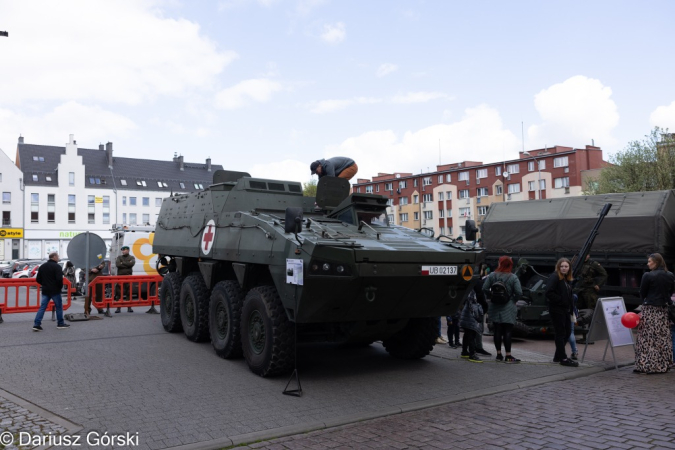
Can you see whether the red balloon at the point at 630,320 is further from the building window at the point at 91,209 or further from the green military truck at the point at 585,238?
the building window at the point at 91,209

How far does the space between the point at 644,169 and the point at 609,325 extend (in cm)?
2809

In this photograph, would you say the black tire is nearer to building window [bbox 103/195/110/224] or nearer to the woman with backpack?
the woman with backpack

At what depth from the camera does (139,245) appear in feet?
67.0

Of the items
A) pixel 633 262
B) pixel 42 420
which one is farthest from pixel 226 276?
pixel 633 262

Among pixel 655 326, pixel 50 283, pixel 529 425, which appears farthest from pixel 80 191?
pixel 529 425

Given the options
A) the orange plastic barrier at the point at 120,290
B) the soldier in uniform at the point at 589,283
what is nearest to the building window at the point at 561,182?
the soldier in uniform at the point at 589,283

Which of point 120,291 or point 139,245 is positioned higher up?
point 139,245

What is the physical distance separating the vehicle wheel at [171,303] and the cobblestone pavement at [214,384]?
0.56 meters

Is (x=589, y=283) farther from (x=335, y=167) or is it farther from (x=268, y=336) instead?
(x=268, y=336)

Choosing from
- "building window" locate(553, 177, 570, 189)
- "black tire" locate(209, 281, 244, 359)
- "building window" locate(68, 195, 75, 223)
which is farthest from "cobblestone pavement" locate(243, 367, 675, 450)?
"building window" locate(68, 195, 75, 223)

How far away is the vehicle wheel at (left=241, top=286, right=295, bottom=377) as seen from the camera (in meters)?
7.84

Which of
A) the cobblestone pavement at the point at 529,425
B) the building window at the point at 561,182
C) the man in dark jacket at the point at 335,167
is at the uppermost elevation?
the building window at the point at 561,182

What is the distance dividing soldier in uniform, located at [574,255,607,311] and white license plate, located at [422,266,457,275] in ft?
19.0

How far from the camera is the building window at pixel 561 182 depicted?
59.6 m
